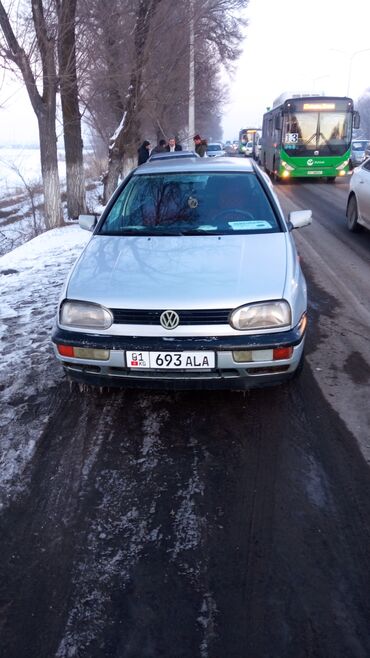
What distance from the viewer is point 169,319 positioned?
3291 mm

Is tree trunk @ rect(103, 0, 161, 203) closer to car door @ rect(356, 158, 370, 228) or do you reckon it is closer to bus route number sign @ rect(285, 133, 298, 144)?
bus route number sign @ rect(285, 133, 298, 144)

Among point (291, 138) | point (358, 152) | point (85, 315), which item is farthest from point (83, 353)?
point (358, 152)

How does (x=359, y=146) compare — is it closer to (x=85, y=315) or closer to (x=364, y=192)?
(x=364, y=192)

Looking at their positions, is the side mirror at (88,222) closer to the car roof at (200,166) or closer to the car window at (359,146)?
the car roof at (200,166)

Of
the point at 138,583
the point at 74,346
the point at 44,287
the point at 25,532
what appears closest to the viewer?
the point at 138,583

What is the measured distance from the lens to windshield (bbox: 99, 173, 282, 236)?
440 centimetres

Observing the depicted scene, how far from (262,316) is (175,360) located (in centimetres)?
60

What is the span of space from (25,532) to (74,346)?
1200 mm

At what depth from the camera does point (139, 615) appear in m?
2.18

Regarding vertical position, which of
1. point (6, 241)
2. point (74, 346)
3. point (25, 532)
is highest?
point (74, 346)

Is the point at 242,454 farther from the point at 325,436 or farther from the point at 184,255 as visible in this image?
the point at 184,255

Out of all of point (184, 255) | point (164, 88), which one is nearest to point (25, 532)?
point (184, 255)

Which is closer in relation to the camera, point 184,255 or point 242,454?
point 242,454

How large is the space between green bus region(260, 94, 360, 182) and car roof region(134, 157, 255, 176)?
14.4 metres
